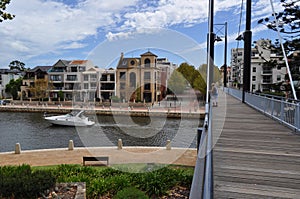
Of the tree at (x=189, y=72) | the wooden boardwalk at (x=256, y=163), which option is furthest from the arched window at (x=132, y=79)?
the wooden boardwalk at (x=256, y=163)

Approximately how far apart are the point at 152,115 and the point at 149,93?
596 centimetres

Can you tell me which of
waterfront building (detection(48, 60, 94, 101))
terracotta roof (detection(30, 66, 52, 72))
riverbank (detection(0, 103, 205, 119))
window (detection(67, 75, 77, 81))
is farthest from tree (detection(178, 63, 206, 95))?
terracotta roof (detection(30, 66, 52, 72))

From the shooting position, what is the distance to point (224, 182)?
255 cm

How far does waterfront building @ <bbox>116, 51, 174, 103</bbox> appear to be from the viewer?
1267 inches

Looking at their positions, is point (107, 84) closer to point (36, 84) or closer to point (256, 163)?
point (36, 84)

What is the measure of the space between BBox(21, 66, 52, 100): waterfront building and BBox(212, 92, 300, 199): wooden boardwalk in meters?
44.1

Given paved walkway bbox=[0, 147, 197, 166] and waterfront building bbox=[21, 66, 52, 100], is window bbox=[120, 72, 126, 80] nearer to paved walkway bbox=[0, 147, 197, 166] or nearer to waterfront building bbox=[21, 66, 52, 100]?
waterfront building bbox=[21, 66, 52, 100]

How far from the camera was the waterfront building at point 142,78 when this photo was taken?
32188 millimetres

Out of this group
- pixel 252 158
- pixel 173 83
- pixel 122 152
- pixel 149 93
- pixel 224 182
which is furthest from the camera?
pixel 149 93

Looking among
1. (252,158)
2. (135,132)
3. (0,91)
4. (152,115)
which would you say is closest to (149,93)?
(152,115)

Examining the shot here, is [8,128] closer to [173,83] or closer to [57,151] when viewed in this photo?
[57,151]

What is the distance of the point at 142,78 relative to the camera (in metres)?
34.6

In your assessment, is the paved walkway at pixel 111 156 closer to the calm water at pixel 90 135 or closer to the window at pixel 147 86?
the calm water at pixel 90 135

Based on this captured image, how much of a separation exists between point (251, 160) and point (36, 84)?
46398 millimetres
